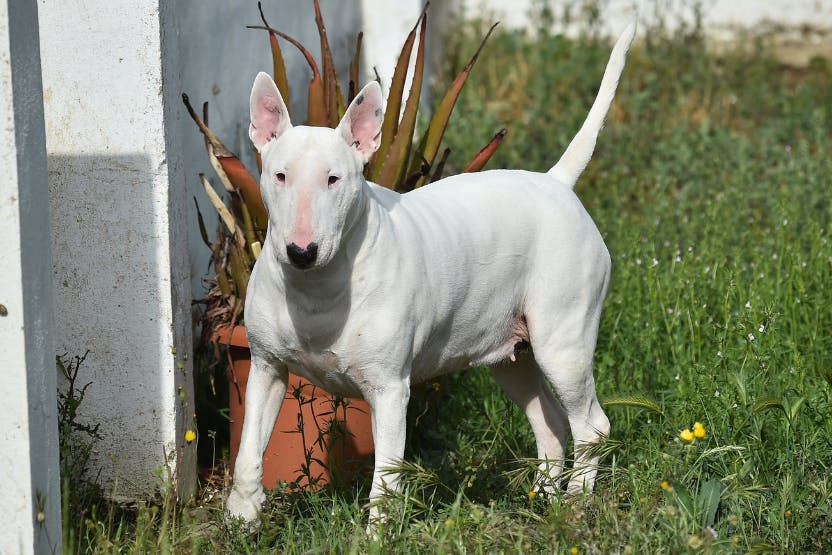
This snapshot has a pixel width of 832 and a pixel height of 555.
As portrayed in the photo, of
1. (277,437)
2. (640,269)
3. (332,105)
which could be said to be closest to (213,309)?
(277,437)

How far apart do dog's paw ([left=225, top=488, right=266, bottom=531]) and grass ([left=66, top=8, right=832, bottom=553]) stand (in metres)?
0.04

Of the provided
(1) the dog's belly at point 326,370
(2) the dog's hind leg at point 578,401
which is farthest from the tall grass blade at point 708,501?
(1) the dog's belly at point 326,370

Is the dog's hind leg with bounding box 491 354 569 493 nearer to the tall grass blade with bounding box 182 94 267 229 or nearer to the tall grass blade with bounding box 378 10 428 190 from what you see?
the tall grass blade with bounding box 378 10 428 190

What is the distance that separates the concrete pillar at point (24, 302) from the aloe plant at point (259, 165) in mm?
1320

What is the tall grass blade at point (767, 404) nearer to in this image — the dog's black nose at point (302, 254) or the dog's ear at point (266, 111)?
the dog's black nose at point (302, 254)

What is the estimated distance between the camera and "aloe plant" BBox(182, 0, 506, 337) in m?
4.49

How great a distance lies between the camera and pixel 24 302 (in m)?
3.00

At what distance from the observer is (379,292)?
3.43m

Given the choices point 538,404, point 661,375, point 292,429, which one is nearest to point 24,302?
point 292,429

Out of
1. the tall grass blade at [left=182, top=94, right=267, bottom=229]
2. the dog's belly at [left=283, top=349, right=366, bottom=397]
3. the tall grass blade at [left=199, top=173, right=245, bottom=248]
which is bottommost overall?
the dog's belly at [left=283, top=349, right=366, bottom=397]

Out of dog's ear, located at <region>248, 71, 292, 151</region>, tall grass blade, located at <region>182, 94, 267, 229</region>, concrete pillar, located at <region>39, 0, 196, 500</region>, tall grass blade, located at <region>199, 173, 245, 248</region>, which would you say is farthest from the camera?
tall grass blade, located at <region>199, 173, 245, 248</region>

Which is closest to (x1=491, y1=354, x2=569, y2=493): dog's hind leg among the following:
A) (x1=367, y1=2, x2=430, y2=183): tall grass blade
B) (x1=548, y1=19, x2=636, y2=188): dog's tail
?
(x1=548, y1=19, x2=636, y2=188): dog's tail

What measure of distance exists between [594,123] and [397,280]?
48.1 inches

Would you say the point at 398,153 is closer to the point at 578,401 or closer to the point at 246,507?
the point at 578,401
